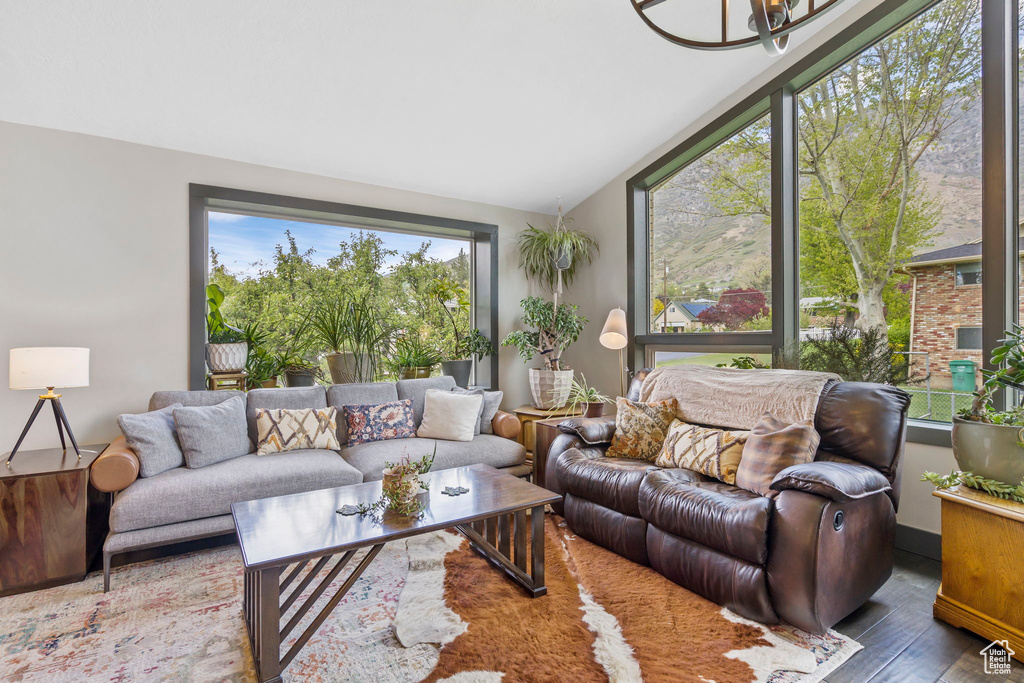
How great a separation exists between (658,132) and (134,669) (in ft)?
14.5

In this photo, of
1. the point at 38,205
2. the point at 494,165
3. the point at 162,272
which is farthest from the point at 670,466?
the point at 38,205

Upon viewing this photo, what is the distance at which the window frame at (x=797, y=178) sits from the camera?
2504mm

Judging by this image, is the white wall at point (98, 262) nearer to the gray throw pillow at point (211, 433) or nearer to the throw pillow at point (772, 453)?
the gray throw pillow at point (211, 433)

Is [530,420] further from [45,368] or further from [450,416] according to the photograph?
[45,368]

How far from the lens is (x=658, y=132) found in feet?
13.4

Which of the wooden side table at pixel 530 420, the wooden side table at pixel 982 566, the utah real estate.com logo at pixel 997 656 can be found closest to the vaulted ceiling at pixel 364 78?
the wooden side table at pixel 530 420

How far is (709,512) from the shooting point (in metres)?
2.18

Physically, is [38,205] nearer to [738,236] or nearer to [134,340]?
[134,340]

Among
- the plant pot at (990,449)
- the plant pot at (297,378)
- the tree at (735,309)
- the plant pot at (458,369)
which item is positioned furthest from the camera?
the plant pot at (458,369)

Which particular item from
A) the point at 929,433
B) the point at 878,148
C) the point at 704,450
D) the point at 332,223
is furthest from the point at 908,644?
the point at 332,223

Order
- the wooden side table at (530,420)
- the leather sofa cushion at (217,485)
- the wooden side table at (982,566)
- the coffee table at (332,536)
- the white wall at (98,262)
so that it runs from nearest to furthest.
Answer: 1. the coffee table at (332,536)
2. the wooden side table at (982,566)
3. the leather sofa cushion at (217,485)
4. the white wall at (98,262)
5. the wooden side table at (530,420)

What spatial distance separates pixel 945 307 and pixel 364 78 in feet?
11.5

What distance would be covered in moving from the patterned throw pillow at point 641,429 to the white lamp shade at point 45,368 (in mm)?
3018

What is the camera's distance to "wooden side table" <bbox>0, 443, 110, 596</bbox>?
2.38 meters
